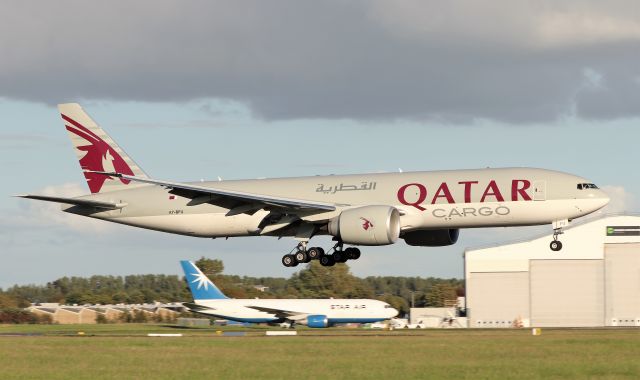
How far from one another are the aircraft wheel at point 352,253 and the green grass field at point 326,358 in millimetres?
4382

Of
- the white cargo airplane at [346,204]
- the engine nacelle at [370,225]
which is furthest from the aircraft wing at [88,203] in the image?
the engine nacelle at [370,225]

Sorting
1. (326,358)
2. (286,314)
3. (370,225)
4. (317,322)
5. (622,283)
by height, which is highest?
(370,225)

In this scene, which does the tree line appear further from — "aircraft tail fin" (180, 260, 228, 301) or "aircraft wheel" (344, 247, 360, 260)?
"aircraft wheel" (344, 247, 360, 260)

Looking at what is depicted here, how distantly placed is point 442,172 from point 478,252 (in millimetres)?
56807

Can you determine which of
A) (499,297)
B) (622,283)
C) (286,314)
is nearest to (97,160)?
(286,314)

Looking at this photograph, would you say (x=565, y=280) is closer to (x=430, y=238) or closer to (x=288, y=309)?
(x=288, y=309)

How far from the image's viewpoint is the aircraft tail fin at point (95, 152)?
204 ft

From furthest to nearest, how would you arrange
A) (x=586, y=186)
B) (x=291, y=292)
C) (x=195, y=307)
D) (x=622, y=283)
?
(x=291, y=292) → (x=622, y=283) → (x=195, y=307) → (x=586, y=186)

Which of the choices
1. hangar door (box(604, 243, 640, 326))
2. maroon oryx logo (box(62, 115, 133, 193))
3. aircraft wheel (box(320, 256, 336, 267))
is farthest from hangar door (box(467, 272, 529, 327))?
maroon oryx logo (box(62, 115, 133, 193))

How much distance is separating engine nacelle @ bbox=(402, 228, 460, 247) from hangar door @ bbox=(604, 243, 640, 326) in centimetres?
5141

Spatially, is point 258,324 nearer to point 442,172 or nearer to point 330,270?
point 442,172

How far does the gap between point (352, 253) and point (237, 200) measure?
7.15m

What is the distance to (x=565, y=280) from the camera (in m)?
106

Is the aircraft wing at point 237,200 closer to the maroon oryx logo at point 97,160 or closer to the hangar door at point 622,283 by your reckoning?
the maroon oryx logo at point 97,160
